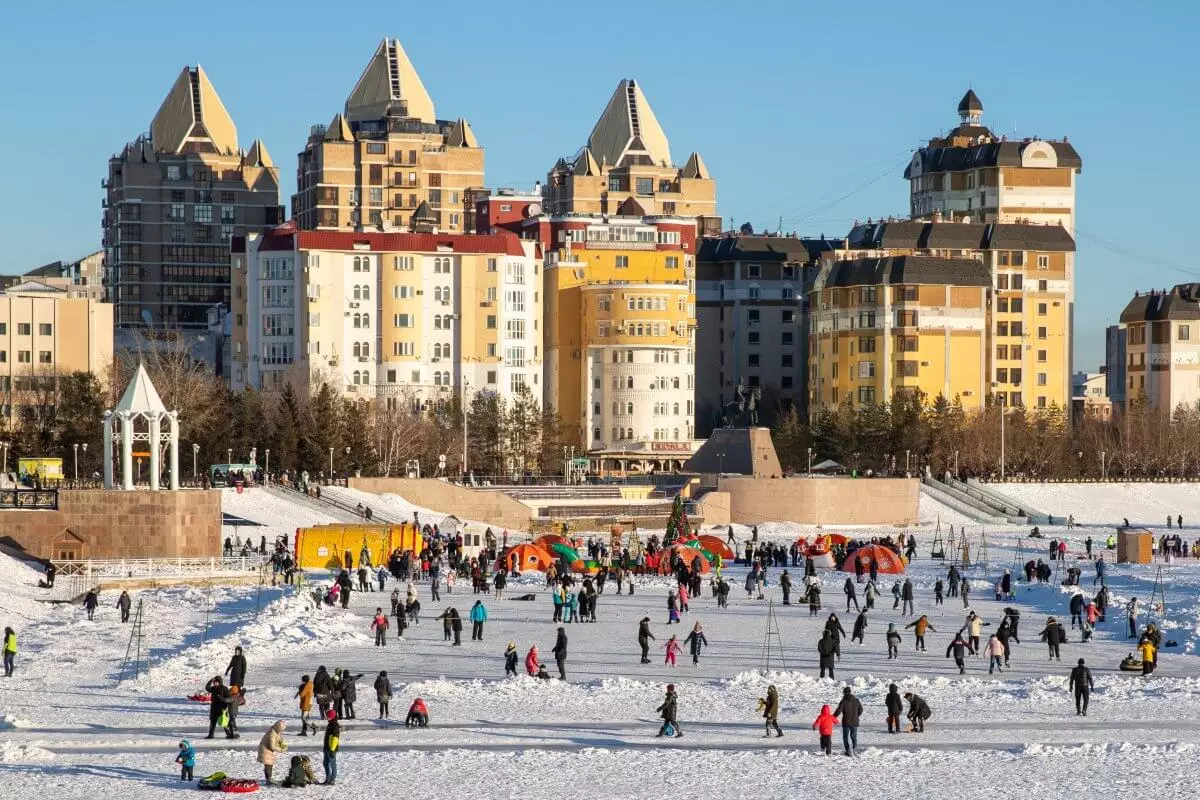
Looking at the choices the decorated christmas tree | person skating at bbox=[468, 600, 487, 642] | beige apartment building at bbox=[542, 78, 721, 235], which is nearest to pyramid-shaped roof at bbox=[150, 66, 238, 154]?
beige apartment building at bbox=[542, 78, 721, 235]

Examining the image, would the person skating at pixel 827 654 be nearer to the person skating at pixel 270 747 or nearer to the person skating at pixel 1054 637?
the person skating at pixel 1054 637

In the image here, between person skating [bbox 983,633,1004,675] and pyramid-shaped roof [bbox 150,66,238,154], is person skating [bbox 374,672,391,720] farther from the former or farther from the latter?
pyramid-shaped roof [bbox 150,66,238,154]

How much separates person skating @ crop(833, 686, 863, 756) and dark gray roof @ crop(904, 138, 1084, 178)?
326 ft

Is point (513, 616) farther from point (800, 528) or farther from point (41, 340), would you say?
point (41, 340)

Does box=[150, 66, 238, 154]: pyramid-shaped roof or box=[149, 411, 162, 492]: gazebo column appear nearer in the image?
box=[149, 411, 162, 492]: gazebo column

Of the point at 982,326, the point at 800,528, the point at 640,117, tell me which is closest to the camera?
the point at 800,528

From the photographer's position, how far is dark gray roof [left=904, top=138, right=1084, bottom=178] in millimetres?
128750

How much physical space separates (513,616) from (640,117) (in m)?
105

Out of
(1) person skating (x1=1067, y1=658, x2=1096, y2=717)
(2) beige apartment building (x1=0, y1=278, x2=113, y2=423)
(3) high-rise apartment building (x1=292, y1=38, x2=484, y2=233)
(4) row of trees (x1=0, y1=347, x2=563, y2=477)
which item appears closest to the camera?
(1) person skating (x1=1067, y1=658, x2=1096, y2=717)

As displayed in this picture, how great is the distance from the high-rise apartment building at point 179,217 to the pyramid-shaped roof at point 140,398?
86565 mm

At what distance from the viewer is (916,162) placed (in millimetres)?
135875

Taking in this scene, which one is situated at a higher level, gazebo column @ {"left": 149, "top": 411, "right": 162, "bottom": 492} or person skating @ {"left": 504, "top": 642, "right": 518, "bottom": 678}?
gazebo column @ {"left": 149, "top": 411, "right": 162, "bottom": 492}

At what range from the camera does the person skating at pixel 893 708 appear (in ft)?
112

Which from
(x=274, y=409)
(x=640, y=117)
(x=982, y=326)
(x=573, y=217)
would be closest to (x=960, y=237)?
(x=982, y=326)
